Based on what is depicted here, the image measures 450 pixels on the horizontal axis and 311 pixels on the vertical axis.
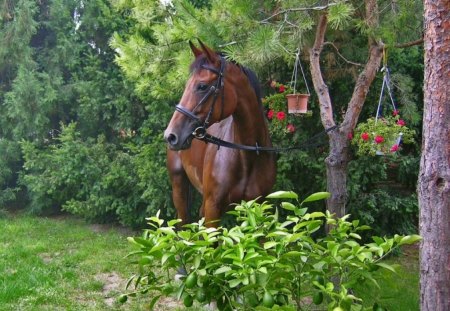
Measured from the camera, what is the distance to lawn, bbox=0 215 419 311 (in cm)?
366

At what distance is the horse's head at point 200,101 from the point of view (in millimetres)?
3014

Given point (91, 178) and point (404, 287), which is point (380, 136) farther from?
point (91, 178)

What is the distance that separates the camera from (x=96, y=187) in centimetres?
621

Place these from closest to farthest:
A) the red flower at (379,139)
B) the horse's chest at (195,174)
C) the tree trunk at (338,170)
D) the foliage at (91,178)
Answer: the red flower at (379,139) → the tree trunk at (338,170) → the horse's chest at (195,174) → the foliage at (91,178)

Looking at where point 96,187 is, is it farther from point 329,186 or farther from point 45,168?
point 329,186

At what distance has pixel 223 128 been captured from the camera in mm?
3812

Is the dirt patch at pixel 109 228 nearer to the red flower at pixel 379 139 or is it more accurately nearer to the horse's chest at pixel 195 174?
the horse's chest at pixel 195 174

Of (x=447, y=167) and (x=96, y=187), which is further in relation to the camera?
(x=96, y=187)

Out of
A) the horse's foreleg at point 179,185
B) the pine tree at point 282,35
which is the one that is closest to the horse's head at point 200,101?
the pine tree at point 282,35

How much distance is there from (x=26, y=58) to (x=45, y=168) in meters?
1.78

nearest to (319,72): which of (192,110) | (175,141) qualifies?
(192,110)

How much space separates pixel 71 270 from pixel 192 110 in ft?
8.15

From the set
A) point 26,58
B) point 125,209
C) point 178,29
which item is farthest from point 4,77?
point 178,29

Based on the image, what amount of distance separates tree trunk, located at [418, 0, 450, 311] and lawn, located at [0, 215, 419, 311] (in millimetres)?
485
